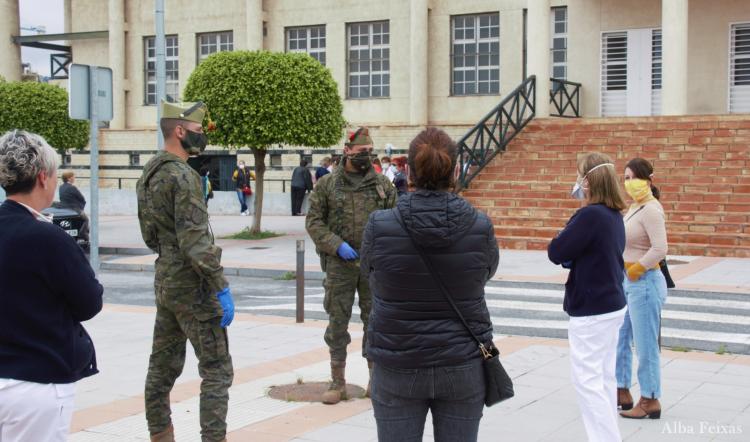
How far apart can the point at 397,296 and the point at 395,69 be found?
26.4 m

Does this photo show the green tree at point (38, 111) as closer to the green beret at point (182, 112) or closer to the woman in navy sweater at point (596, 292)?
the green beret at point (182, 112)

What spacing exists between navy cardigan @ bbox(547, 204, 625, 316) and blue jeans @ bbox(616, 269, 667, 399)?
1046 millimetres

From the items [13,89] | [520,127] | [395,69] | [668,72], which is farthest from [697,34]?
[13,89]

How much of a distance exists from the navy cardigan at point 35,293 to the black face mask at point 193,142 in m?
1.85

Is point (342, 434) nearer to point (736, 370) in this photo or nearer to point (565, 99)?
point (736, 370)

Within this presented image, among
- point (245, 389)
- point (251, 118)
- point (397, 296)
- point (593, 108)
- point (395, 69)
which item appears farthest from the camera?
point (395, 69)

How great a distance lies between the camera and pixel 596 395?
16.9 feet

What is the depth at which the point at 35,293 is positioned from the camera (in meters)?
3.48

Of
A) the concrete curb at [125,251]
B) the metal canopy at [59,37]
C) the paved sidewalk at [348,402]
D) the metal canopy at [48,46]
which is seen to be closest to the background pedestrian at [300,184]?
the concrete curb at [125,251]

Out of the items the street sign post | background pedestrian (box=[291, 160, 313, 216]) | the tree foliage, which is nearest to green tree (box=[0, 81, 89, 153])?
background pedestrian (box=[291, 160, 313, 216])

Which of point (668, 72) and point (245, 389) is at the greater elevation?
point (668, 72)

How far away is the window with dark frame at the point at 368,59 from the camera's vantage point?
30.0 meters

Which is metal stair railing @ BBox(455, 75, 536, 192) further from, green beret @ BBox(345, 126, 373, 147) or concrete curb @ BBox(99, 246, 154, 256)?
green beret @ BBox(345, 126, 373, 147)

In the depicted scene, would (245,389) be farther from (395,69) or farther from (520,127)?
(395,69)
